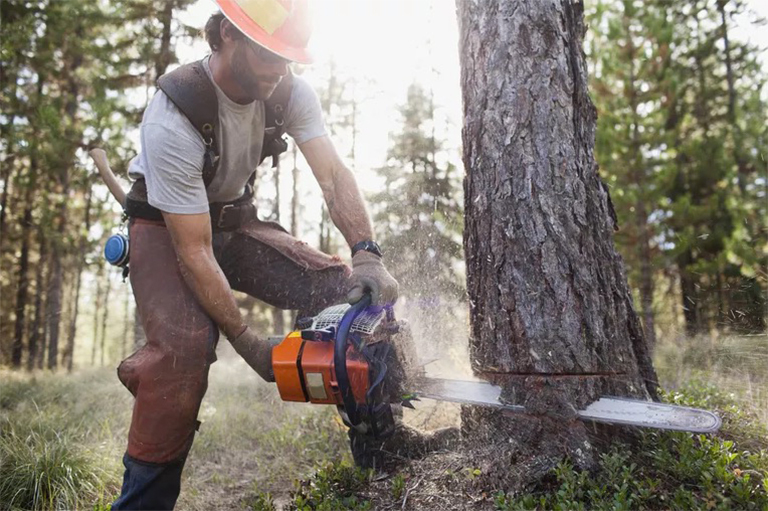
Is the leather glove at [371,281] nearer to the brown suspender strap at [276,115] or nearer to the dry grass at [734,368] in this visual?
the brown suspender strap at [276,115]

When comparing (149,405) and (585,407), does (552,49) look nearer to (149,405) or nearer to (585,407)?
(585,407)

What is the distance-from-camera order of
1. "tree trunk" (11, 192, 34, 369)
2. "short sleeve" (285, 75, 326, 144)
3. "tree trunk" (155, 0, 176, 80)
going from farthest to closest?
"tree trunk" (11, 192, 34, 369) → "tree trunk" (155, 0, 176, 80) → "short sleeve" (285, 75, 326, 144)

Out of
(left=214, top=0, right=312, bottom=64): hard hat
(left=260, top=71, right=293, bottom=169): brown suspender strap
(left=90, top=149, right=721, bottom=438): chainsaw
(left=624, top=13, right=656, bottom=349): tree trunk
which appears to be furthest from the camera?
(left=624, top=13, right=656, bottom=349): tree trunk

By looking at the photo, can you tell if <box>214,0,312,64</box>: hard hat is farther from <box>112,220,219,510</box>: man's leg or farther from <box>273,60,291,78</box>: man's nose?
<box>112,220,219,510</box>: man's leg

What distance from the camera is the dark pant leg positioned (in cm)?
299

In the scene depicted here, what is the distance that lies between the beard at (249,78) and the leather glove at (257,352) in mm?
1229

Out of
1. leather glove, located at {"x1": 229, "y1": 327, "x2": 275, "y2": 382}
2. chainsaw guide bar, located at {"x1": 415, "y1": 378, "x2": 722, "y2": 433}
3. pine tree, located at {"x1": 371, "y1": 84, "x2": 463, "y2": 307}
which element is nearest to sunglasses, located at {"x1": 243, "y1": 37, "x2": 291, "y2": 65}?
leather glove, located at {"x1": 229, "y1": 327, "x2": 275, "y2": 382}

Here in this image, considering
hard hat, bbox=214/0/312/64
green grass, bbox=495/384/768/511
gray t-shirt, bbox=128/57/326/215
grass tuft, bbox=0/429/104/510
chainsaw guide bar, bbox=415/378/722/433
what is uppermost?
hard hat, bbox=214/0/312/64

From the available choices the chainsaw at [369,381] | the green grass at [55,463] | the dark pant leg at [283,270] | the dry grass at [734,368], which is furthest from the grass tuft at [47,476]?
the dry grass at [734,368]

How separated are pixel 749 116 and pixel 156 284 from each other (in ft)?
39.7

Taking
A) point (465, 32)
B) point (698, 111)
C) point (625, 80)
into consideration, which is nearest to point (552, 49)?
point (465, 32)

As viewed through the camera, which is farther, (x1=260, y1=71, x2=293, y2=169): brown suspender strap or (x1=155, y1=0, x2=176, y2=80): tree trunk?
(x1=155, y1=0, x2=176, y2=80): tree trunk

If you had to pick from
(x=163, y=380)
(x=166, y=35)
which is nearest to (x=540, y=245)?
(x=163, y=380)

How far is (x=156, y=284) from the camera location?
2627 millimetres
